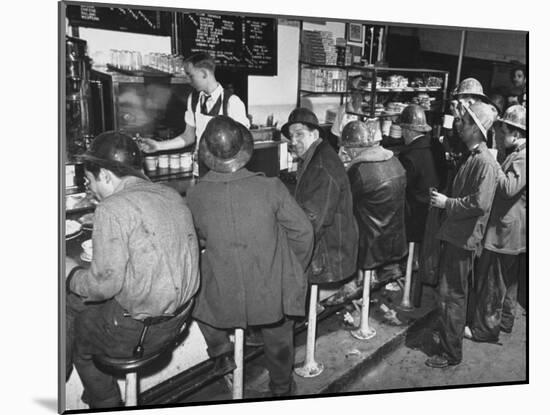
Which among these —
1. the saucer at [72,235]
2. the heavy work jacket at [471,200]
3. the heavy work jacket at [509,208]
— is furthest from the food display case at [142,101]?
the heavy work jacket at [509,208]

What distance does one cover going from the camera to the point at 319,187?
351 cm

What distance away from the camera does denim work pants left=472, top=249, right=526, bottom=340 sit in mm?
4004

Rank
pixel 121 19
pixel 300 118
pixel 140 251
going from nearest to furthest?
pixel 140 251 → pixel 121 19 → pixel 300 118

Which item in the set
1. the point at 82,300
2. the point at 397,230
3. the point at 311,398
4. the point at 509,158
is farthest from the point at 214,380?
the point at 509,158

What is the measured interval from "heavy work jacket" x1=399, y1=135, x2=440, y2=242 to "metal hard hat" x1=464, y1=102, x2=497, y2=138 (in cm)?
32

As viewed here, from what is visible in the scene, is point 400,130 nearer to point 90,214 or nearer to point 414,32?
point 414,32

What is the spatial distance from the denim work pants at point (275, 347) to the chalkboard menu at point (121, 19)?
5.24 feet

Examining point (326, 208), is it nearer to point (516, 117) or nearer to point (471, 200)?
point (471, 200)

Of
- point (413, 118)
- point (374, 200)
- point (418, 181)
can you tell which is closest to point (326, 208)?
point (374, 200)

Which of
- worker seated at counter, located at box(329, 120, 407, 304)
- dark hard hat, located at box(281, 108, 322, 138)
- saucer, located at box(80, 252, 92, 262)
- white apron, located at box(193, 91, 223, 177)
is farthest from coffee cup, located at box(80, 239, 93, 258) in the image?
worker seated at counter, located at box(329, 120, 407, 304)

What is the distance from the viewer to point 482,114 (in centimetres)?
383

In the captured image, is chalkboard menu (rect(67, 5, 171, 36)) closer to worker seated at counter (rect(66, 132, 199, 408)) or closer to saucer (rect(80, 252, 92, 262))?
worker seated at counter (rect(66, 132, 199, 408))

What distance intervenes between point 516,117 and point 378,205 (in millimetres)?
1045

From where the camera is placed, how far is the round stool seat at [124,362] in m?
3.02
